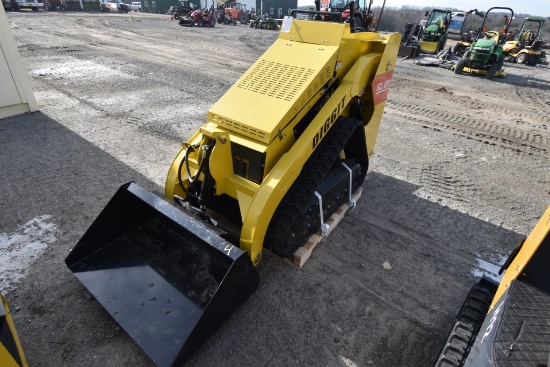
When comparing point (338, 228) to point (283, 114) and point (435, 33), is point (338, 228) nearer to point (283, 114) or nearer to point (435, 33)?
point (283, 114)

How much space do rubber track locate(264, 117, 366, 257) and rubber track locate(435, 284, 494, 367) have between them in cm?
134

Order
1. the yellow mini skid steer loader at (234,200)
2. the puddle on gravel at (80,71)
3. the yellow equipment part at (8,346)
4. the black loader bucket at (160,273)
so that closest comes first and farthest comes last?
the yellow equipment part at (8,346) < the black loader bucket at (160,273) < the yellow mini skid steer loader at (234,200) < the puddle on gravel at (80,71)

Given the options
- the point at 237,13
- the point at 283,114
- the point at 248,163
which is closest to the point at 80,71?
the point at 248,163

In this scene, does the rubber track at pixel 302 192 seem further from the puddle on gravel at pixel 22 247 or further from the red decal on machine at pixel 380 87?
the puddle on gravel at pixel 22 247

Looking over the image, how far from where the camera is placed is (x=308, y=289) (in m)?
2.95

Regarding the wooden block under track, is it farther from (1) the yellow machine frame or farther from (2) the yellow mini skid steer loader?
(1) the yellow machine frame

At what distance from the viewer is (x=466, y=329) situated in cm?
223

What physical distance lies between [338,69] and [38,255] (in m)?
3.38

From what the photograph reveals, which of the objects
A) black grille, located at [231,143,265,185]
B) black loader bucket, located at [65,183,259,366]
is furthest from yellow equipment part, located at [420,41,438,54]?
black loader bucket, located at [65,183,259,366]

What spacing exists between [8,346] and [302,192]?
215 cm

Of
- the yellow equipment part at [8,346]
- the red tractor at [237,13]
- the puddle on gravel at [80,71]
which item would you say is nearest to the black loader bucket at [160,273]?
the yellow equipment part at [8,346]

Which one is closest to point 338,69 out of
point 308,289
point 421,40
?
point 308,289

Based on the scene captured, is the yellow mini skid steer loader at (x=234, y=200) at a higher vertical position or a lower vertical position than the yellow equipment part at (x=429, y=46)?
higher

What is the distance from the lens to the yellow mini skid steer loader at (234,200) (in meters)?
2.38
